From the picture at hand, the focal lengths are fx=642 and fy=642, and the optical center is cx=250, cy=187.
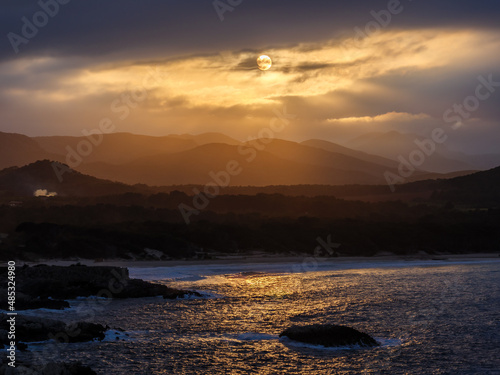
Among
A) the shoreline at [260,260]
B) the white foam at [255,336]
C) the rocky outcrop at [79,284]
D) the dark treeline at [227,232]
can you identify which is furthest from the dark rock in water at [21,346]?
the dark treeline at [227,232]

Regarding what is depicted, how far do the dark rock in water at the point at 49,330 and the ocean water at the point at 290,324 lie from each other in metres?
0.74

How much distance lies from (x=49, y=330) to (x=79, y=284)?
1559 centimetres

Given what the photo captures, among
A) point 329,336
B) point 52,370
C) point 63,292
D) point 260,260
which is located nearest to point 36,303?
point 63,292

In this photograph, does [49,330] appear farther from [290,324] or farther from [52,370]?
[290,324]

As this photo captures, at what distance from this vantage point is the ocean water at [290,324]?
79.4 feet

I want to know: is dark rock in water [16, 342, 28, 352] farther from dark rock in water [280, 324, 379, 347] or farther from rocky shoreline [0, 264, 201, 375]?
dark rock in water [280, 324, 379, 347]

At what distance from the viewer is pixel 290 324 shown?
3253 cm

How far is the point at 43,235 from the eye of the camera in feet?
216

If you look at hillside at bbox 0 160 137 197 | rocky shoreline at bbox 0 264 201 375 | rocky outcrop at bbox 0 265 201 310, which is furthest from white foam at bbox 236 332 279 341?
hillside at bbox 0 160 137 197

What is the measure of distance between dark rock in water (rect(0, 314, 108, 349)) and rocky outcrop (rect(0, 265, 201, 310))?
985 centimetres

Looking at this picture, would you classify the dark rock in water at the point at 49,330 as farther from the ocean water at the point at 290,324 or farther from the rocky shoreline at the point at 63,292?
the ocean water at the point at 290,324

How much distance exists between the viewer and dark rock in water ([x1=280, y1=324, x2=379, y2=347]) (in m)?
27.5

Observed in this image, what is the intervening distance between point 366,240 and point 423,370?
195ft

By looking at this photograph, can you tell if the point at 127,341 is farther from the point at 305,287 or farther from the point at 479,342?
the point at 305,287
